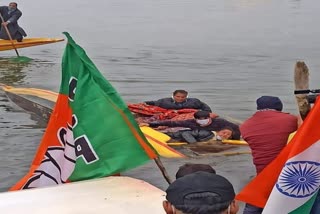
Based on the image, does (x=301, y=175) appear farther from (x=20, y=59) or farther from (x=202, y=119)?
(x=20, y=59)

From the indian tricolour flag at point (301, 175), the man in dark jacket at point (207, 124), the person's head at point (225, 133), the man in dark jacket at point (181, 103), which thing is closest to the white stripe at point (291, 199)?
the indian tricolour flag at point (301, 175)

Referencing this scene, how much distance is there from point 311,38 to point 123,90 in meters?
20.5

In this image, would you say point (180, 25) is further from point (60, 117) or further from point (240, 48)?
point (60, 117)

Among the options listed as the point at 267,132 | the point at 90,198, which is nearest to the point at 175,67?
the point at 267,132

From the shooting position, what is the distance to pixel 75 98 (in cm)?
598

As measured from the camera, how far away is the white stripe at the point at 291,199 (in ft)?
13.0

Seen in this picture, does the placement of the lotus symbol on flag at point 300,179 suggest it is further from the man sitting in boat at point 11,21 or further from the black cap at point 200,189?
the man sitting in boat at point 11,21

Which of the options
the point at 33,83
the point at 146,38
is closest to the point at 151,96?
the point at 33,83

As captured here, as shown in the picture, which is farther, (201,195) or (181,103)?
(181,103)

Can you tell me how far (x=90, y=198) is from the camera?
5.04m

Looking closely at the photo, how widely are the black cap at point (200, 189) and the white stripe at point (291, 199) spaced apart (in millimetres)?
1157

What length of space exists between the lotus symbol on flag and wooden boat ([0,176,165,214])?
41.5 inches

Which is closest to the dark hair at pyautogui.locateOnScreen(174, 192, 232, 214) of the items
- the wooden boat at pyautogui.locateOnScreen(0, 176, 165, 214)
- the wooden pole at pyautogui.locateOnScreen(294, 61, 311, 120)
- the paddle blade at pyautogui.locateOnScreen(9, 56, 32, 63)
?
the wooden pole at pyautogui.locateOnScreen(294, 61, 311, 120)

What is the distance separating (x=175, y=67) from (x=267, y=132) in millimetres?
18978
